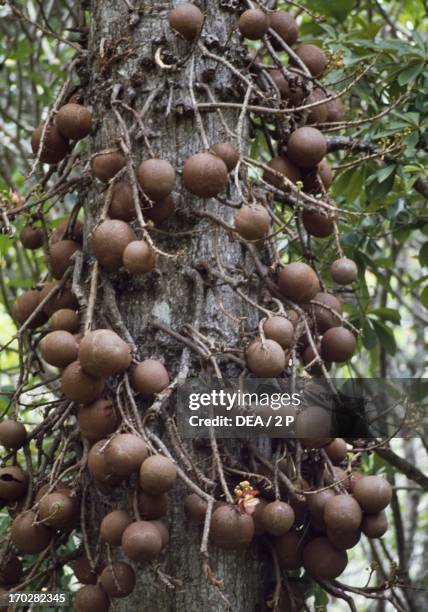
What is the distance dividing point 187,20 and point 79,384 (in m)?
0.72

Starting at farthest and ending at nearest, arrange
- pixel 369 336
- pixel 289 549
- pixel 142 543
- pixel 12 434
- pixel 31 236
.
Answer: pixel 369 336 → pixel 31 236 → pixel 12 434 → pixel 289 549 → pixel 142 543

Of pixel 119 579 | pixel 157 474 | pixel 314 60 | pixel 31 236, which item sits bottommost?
pixel 119 579

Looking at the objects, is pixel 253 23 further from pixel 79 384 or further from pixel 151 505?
pixel 151 505

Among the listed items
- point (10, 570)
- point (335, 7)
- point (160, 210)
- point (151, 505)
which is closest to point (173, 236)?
point (160, 210)

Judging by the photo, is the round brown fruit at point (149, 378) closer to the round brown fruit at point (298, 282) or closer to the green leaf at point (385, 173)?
the round brown fruit at point (298, 282)

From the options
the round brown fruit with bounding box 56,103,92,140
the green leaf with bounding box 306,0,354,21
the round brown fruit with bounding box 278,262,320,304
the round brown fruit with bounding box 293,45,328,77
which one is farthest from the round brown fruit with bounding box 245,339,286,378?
the green leaf with bounding box 306,0,354,21

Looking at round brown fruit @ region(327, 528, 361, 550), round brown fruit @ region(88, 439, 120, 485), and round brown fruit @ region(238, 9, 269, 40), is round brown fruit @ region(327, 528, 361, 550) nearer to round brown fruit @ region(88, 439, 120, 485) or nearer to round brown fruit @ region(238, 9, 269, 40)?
round brown fruit @ region(88, 439, 120, 485)

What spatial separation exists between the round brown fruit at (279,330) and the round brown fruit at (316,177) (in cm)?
37

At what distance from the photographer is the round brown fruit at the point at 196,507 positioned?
4.72ft

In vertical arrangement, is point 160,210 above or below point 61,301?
above

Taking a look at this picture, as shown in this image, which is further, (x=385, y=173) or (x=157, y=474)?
(x=385, y=173)

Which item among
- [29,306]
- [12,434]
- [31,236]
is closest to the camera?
[12,434]

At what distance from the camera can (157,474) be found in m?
1.35

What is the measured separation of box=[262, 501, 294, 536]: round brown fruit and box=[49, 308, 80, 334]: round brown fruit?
1.66 ft
